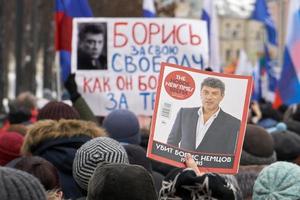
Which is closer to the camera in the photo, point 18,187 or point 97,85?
point 18,187

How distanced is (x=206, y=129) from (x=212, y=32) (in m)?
7.63

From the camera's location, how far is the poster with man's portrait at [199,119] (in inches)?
176

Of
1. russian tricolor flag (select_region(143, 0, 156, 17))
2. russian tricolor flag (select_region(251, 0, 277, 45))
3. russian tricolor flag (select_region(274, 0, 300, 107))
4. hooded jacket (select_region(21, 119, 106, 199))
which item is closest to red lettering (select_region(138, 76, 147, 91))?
russian tricolor flag (select_region(274, 0, 300, 107))

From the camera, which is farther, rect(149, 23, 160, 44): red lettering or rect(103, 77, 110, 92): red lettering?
rect(149, 23, 160, 44): red lettering

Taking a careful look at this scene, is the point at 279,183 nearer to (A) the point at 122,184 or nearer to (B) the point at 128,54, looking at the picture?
(A) the point at 122,184

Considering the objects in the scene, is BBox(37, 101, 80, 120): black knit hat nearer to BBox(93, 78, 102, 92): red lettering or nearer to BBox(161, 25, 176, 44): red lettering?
BBox(93, 78, 102, 92): red lettering

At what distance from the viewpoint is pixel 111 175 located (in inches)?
144

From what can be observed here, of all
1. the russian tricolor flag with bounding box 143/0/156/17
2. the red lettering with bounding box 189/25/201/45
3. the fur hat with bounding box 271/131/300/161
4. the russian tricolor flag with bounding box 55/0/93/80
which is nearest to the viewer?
the fur hat with bounding box 271/131/300/161

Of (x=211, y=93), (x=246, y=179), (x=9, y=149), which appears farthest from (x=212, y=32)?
(x=211, y=93)

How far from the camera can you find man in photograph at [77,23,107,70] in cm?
902

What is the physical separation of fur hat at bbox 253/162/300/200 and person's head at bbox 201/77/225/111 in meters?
0.51

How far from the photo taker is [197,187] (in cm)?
392

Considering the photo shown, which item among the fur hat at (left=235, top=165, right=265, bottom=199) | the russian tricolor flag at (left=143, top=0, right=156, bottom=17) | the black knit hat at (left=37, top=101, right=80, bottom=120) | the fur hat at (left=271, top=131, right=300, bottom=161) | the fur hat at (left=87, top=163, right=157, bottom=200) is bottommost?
the fur hat at (left=271, top=131, right=300, bottom=161)

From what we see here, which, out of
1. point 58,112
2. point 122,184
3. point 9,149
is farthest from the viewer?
point 58,112
